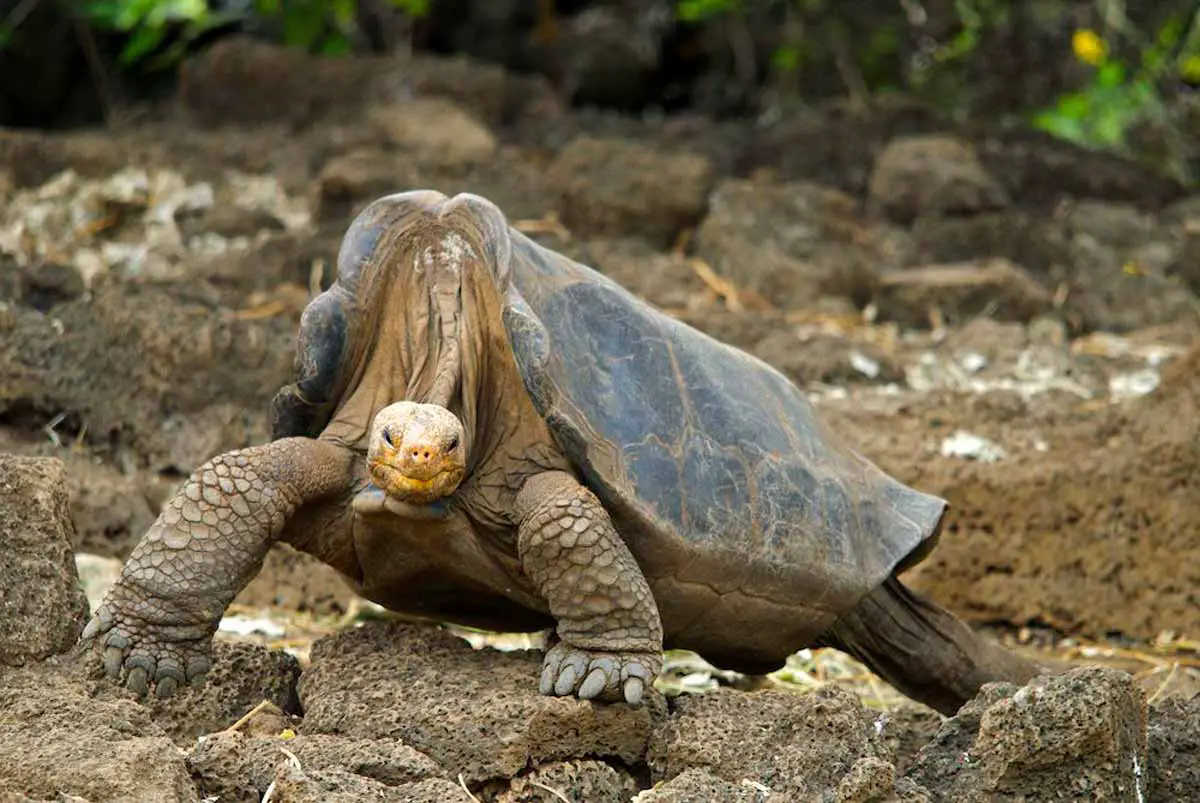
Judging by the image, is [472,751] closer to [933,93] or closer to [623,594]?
[623,594]

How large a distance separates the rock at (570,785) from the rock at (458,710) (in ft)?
0.07

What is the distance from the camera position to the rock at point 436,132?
8836 mm

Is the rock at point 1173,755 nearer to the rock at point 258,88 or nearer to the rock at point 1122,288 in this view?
the rock at point 1122,288

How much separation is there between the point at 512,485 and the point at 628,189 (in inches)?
183

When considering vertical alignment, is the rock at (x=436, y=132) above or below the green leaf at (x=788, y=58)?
above

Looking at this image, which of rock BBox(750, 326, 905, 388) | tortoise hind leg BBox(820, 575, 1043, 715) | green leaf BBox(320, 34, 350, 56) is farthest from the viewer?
green leaf BBox(320, 34, 350, 56)

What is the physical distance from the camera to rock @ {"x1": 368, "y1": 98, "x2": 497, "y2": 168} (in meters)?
8.84

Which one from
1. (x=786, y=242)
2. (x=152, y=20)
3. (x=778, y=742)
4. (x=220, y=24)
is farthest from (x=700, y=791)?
(x=220, y=24)

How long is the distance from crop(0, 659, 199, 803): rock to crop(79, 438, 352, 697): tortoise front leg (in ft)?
0.41

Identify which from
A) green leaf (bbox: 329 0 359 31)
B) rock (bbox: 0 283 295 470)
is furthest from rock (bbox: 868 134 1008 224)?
rock (bbox: 0 283 295 470)

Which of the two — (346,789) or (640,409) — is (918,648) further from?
(346,789)

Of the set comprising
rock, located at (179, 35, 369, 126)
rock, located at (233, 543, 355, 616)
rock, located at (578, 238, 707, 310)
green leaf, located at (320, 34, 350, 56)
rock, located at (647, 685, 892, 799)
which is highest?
rock, located at (647, 685, 892, 799)

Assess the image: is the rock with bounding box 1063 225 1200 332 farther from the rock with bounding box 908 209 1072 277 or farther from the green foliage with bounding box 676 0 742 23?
the green foliage with bounding box 676 0 742 23

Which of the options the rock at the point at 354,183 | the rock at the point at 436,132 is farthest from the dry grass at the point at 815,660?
the rock at the point at 436,132
